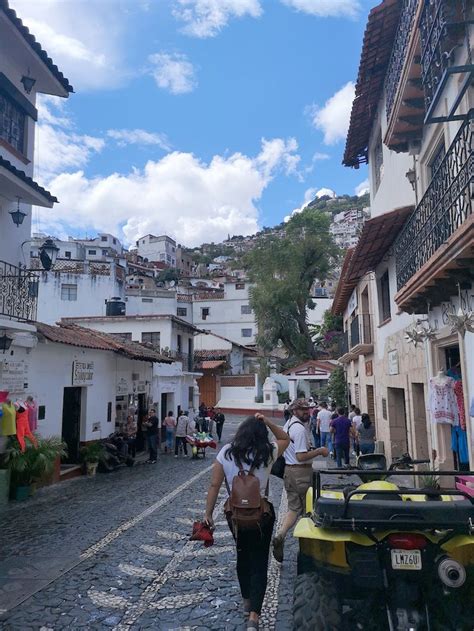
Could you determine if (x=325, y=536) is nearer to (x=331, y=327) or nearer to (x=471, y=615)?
(x=471, y=615)

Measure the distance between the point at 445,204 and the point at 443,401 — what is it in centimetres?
293

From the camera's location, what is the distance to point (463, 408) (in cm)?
723

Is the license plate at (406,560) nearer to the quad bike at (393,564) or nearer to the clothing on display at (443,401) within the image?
the quad bike at (393,564)

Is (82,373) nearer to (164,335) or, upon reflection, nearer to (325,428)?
(325,428)

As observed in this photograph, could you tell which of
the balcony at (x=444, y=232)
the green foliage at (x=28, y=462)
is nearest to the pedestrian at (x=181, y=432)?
the green foliage at (x=28, y=462)

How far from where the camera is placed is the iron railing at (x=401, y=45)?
7883mm

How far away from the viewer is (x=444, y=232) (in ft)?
21.0

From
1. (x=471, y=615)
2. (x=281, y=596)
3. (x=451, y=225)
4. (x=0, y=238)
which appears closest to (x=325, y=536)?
(x=471, y=615)

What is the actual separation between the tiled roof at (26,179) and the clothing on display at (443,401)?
850cm

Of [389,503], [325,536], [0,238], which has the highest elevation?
[0,238]

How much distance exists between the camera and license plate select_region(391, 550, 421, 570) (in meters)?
2.94

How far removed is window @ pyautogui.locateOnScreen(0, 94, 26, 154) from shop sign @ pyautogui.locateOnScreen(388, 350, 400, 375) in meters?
10.3

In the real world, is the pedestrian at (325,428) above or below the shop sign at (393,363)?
below

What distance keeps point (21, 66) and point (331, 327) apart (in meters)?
30.1
